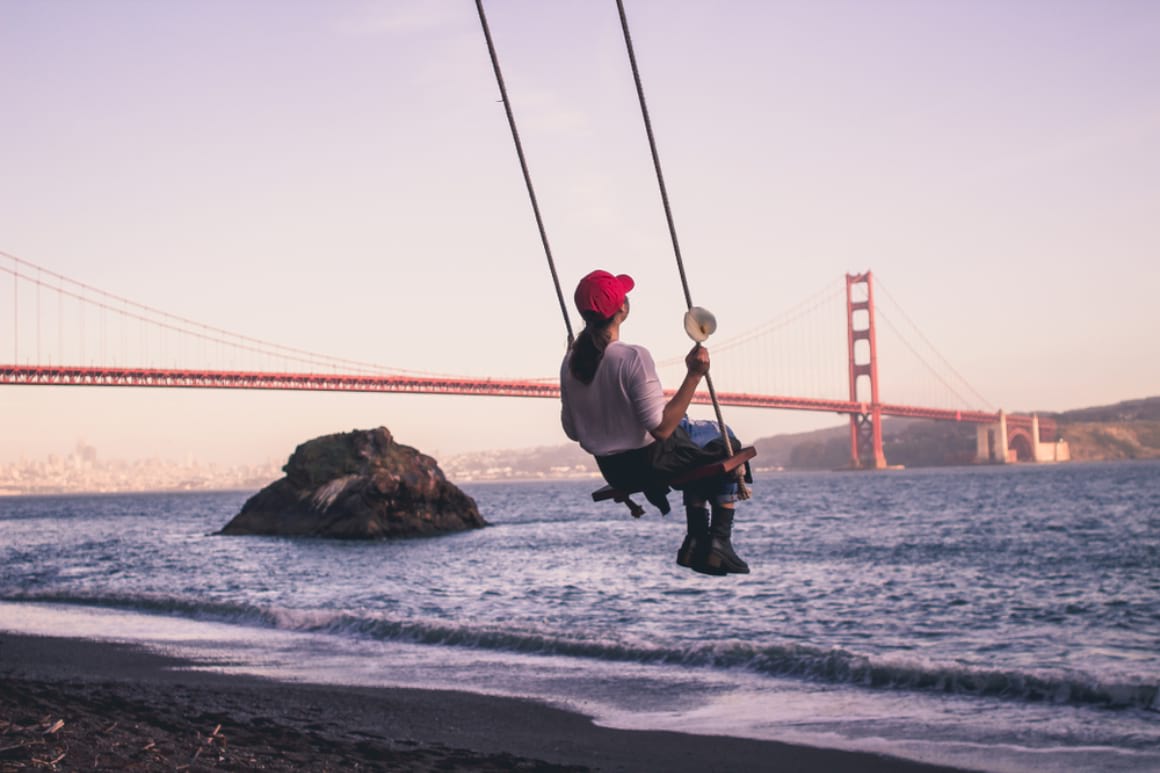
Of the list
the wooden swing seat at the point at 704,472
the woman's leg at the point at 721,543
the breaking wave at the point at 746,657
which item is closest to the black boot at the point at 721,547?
the woman's leg at the point at 721,543

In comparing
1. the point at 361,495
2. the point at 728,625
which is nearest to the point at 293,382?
the point at 361,495

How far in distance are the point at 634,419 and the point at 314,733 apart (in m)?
7.23

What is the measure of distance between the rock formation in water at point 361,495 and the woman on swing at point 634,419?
4340cm

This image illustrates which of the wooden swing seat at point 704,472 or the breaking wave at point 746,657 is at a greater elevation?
the wooden swing seat at point 704,472

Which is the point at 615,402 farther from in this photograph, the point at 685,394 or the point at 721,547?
the point at 721,547

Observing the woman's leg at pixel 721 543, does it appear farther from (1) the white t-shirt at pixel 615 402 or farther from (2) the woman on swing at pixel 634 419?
(1) the white t-shirt at pixel 615 402

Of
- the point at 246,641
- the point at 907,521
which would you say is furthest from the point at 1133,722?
the point at 907,521

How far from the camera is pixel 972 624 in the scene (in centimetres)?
2008

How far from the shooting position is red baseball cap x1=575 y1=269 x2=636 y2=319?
4469 millimetres

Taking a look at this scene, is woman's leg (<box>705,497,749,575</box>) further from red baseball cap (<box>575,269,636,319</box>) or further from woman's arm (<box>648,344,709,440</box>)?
red baseball cap (<box>575,269,636,319</box>)

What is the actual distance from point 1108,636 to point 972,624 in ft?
7.96

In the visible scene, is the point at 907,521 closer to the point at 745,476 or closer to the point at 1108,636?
the point at 1108,636

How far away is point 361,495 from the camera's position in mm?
48750

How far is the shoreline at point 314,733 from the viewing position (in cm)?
836
